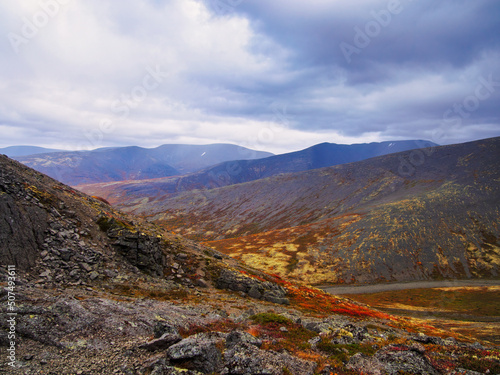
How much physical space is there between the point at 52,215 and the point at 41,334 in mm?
21911

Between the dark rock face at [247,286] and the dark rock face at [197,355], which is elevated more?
the dark rock face at [197,355]

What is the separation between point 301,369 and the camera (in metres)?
13.2

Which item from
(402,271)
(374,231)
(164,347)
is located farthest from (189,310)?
(374,231)

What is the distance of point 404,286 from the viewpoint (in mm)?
92688

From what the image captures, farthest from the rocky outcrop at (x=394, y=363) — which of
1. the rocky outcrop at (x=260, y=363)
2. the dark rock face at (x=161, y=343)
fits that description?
the dark rock face at (x=161, y=343)

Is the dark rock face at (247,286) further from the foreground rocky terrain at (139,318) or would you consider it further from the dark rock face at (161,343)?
the dark rock face at (161,343)

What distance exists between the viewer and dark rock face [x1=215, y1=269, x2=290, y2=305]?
40.7 meters

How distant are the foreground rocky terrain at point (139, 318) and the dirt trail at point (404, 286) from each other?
51.9 m

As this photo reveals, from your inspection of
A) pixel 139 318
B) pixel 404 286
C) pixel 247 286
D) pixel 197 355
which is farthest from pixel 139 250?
pixel 404 286

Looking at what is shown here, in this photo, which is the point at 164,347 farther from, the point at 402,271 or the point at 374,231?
the point at 374,231

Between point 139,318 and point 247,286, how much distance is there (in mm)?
25918

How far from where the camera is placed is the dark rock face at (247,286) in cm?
4072

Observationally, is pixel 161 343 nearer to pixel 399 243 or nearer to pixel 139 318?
pixel 139 318

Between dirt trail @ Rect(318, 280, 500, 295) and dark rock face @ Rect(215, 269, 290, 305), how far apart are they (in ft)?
179
